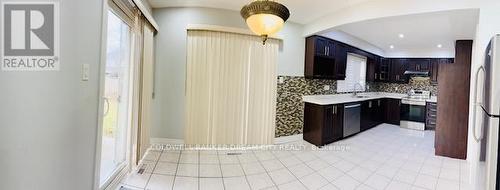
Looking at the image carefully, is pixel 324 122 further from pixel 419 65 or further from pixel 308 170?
pixel 419 65

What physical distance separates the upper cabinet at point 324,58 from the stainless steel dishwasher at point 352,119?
0.63 meters

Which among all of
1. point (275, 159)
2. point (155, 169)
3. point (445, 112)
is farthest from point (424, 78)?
point (155, 169)

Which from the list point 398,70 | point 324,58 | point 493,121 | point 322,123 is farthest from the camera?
point 398,70

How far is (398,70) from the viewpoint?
21.1ft

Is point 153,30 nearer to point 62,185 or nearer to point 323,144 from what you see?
point 62,185

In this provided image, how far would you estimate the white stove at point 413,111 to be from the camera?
18.4 feet

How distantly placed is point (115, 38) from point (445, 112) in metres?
4.68

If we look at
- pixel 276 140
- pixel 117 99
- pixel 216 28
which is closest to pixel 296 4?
pixel 216 28

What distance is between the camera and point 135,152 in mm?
2795

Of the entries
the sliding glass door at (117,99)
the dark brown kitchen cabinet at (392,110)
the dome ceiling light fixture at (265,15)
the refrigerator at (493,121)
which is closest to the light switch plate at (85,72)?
the sliding glass door at (117,99)

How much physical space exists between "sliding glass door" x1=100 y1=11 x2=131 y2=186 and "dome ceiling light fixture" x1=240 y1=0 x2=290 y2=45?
152 cm

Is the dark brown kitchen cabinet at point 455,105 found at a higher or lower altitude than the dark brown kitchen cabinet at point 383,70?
lower

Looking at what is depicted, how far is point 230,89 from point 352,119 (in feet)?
8.03

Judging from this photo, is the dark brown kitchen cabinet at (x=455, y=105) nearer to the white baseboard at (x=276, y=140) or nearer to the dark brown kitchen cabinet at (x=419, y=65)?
the white baseboard at (x=276, y=140)
